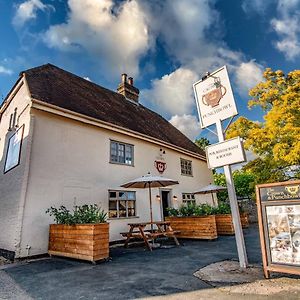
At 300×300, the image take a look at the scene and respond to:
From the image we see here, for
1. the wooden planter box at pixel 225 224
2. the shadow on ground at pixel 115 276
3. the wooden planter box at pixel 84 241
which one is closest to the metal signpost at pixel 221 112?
the shadow on ground at pixel 115 276

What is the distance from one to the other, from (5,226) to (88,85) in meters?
8.70

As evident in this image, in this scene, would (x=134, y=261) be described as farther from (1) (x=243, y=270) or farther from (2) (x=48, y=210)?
(2) (x=48, y=210)

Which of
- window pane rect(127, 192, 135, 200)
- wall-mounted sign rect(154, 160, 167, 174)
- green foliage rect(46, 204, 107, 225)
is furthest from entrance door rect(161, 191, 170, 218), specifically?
green foliage rect(46, 204, 107, 225)

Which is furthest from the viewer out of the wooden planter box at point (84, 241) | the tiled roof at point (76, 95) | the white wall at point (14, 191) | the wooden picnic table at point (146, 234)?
the tiled roof at point (76, 95)

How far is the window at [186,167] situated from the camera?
47.1 feet

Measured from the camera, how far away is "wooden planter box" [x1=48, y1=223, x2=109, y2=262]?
559 centimetres

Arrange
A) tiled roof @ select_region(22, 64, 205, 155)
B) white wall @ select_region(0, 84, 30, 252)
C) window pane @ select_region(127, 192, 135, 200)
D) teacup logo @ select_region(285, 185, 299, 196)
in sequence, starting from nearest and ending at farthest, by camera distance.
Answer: teacup logo @ select_region(285, 185, 299, 196) < white wall @ select_region(0, 84, 30, 252) < tiled roof @ select_region(22, 64, 205, 155) < window pane @ select_region(127, 192, 135, 200)

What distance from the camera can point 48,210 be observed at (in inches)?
286

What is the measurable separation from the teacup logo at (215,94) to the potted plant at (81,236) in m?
4.16

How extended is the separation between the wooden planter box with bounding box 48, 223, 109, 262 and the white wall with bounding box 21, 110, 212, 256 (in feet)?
3.48

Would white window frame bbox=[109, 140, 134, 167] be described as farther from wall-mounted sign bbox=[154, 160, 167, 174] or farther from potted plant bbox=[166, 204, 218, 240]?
potted plant bbox=[166, 204, 218, 240]

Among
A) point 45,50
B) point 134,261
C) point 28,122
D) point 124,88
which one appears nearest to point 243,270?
point 134,261

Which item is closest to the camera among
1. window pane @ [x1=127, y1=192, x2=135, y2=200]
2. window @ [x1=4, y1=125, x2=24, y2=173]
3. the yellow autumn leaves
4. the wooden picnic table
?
the wooden picnic table

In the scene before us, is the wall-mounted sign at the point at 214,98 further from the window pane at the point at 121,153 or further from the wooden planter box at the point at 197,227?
the window pane at the point at 121,153
